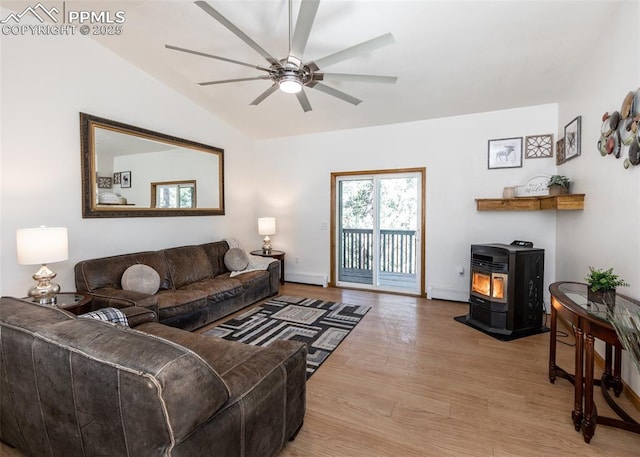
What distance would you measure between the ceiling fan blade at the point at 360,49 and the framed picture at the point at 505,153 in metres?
2.85

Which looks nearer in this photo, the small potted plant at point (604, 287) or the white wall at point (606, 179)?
the small potted plant at point (604, 287)

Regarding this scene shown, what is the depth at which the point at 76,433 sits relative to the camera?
1.19 meters

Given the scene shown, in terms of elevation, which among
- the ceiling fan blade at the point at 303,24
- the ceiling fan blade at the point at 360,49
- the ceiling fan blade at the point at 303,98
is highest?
the ceiling fan blade at the point at 303,24

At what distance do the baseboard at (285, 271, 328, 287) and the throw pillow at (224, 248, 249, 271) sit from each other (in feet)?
3.89

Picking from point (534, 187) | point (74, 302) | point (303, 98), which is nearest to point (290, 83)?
point (303, 98)

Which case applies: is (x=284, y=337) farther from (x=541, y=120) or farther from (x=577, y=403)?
(x=541, y=120)

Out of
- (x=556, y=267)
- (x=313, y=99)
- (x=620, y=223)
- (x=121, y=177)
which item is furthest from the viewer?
(x=313, y=99)

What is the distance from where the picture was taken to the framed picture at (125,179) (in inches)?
141

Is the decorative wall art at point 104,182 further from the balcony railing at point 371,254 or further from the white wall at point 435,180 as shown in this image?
the balcony railing at point 371,254

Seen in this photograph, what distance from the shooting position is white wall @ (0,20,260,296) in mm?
2676

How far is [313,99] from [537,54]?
101 inches

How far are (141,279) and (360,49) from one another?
124 inches

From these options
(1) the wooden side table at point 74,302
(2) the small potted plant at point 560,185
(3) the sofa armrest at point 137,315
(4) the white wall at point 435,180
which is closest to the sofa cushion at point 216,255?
(4) the white wall at point 435,180

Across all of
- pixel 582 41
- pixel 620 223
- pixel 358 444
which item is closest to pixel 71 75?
pixel 358 444
